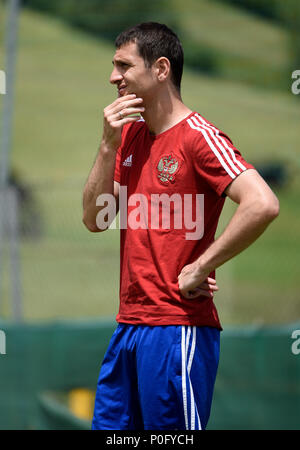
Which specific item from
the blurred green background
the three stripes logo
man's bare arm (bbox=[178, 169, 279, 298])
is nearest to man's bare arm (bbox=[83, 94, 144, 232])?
the three stripes logo

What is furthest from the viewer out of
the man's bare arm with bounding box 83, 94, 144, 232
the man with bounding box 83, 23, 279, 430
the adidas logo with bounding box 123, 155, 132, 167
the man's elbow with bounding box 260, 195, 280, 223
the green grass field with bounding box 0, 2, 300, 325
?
the green grass field with bounding box 0, 2, 300, 325

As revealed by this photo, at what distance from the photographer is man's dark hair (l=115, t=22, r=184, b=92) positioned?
3031mm

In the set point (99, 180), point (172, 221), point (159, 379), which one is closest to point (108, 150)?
point (99, 180)

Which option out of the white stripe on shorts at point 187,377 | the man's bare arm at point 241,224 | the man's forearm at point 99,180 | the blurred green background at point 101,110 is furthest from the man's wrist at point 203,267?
the blurred green background at point 101,110

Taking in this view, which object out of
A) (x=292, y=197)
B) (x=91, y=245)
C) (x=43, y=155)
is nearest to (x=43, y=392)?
(x=91, y=245)

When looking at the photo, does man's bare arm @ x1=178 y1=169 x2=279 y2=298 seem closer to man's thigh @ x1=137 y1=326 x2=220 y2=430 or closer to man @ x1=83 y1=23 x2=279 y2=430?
man @ x1=83 y1=23 x2=279 y2=430

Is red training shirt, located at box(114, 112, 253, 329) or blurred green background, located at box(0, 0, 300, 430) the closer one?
red training shirt, located at box(114, 112, 253, 329)

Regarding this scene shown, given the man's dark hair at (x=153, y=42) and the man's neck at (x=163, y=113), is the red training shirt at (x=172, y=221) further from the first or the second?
the man's dark hair at (x=153, y=42)

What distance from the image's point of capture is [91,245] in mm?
12188

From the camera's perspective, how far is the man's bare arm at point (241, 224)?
2.72 meters

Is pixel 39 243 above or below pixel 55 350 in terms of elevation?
above

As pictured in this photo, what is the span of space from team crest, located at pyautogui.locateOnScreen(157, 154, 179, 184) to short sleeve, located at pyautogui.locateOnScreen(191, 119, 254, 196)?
9cm

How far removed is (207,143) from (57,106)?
14222 mm
